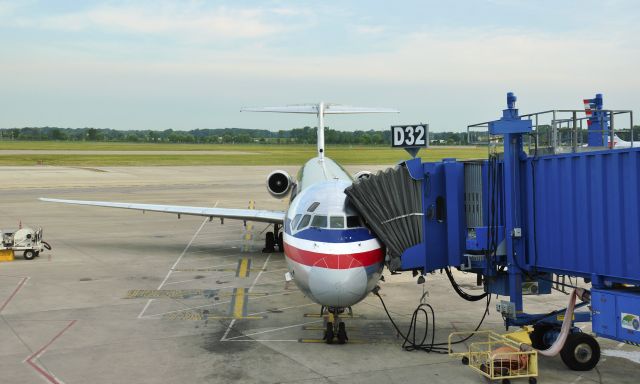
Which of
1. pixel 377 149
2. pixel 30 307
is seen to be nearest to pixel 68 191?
pixel 30 307

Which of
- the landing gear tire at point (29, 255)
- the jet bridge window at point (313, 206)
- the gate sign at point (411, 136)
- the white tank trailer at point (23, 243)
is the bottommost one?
the landing gear tire at point (29, 255)

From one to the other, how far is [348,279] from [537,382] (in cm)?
402

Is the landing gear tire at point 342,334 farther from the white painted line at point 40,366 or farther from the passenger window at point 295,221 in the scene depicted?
the white painted line at point 40,366

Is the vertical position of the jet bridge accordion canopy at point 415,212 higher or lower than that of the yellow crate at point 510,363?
higher

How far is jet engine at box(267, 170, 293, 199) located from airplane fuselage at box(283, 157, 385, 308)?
1220 cm

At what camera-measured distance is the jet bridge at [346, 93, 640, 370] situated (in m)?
11.2

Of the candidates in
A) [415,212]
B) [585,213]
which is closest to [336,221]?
[415,212]

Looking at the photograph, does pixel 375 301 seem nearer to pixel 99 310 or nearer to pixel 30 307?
pixel 99 310

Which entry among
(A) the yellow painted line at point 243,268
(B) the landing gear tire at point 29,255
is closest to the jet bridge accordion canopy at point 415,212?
(A) the yellow painted line at point 243,268

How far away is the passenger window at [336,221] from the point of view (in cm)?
1347

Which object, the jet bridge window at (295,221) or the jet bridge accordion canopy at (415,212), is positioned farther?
the jet bridge window at (295,221)

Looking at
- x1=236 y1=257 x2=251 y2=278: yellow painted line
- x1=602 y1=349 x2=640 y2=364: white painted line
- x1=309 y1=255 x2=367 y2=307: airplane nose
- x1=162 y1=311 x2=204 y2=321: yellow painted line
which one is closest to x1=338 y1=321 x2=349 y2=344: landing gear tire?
x1=309 y1=255 x2=367 y2=307: airplane nose

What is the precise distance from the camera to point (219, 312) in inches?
673

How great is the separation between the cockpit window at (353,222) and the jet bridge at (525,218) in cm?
24
